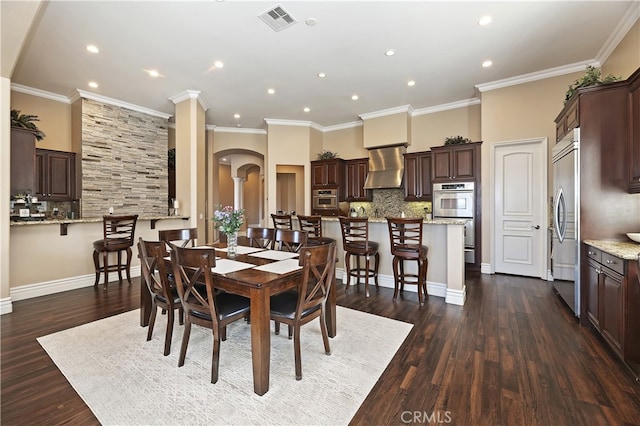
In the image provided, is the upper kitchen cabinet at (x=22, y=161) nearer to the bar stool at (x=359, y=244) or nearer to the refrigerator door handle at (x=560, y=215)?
the bar stool at (x=359, y=244)

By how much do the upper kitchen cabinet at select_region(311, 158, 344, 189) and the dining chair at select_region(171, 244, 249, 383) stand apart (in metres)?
5.12

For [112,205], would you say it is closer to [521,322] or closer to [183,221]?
[183,221]

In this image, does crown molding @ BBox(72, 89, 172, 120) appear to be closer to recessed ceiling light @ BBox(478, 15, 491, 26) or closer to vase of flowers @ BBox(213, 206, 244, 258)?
vase of flowers @ BBox(213, 206, 244, 258)

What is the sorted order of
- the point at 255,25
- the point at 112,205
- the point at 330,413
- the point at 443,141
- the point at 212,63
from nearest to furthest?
the point at 330,413
the point at 255,25
the point at 212,63
the point at 112,205
the point at 443,141

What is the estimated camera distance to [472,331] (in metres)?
2.74

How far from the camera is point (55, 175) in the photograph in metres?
5.17

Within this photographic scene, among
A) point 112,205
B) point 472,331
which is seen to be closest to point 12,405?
point 472,331

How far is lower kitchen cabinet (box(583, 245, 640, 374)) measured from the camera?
2057mm

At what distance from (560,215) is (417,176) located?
2971mm

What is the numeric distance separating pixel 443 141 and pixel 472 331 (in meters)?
4.50

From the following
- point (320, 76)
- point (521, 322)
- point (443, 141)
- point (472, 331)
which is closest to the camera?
point (472, 331)

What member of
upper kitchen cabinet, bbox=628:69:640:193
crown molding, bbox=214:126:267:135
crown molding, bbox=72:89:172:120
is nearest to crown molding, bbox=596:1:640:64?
upper kitchen cabinet, bbox=628:69:640:193

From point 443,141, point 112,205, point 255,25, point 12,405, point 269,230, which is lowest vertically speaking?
point 12,405

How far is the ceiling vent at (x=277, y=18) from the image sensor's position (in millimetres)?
3045
